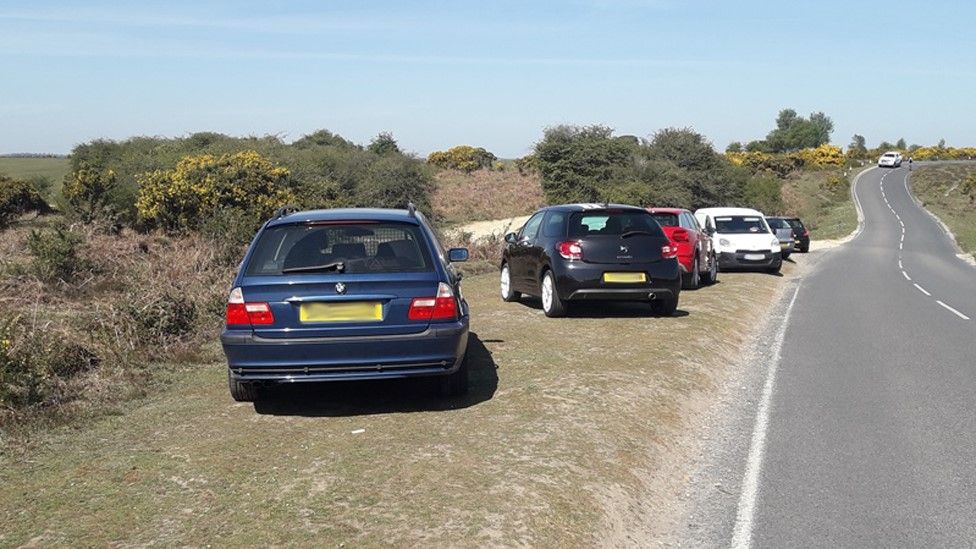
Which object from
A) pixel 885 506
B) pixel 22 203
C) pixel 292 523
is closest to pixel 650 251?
pixel 885 506

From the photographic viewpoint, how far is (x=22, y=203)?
1048 inches

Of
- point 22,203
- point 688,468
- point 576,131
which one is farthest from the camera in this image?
point 576,131

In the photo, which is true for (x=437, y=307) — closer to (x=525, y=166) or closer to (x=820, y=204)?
(x=525, y=166)

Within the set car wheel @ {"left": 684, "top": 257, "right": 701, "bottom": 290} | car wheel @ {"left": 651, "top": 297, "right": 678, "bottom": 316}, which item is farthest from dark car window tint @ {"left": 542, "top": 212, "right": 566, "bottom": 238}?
car wheel @ {"left": 684, "top": 257, "right": 701, "bottom": 290}

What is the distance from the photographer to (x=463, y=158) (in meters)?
84.9

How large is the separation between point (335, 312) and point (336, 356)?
0.33 meters

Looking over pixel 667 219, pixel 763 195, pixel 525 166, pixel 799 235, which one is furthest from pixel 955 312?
pixel 525 166

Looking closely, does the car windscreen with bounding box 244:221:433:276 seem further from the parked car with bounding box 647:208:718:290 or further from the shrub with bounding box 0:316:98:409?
the parked car with bounding box 647:208:718:290

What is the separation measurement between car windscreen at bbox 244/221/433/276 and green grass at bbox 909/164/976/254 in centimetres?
3965

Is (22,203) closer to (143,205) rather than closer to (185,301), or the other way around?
(143,205)

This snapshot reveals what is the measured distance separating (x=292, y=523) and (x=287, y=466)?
1015mm

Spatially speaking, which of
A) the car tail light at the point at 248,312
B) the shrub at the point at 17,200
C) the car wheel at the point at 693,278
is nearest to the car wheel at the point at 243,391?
the car tail light at the point at 248,312

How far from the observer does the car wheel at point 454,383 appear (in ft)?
24.4

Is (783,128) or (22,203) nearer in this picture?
(22,203)
